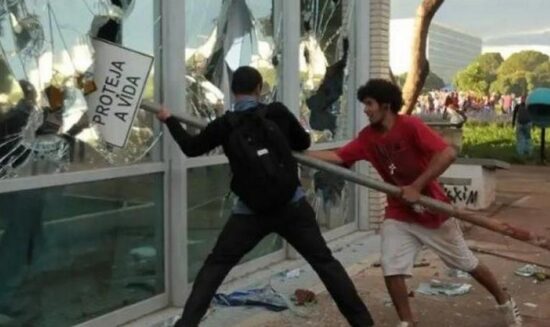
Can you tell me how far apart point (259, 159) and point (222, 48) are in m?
2.28

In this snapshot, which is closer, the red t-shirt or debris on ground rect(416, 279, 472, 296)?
the red t-shirt

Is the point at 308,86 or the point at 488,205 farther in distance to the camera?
the point at 488,205

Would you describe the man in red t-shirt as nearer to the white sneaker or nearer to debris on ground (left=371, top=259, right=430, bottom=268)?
the white sneaker

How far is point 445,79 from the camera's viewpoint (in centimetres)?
6281

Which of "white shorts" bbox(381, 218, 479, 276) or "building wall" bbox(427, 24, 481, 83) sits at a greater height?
"building wall" bbox(427, 24, 481, 83)

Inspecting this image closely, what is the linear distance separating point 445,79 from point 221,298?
58.4m

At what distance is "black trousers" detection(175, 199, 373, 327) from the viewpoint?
4.77m

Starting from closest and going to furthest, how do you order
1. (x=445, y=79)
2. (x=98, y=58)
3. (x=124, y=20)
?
(x=98, y=58) → (x=124, y=20) → (x=445, y=79)

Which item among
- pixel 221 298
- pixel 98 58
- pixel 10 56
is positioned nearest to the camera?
pixel 10 56

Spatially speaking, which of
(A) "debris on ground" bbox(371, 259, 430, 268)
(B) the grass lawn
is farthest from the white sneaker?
(B) the grass lawn

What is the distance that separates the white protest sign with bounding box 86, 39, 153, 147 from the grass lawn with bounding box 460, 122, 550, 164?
51.8 feet

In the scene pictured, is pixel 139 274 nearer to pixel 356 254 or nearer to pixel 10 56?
pixel 10 56

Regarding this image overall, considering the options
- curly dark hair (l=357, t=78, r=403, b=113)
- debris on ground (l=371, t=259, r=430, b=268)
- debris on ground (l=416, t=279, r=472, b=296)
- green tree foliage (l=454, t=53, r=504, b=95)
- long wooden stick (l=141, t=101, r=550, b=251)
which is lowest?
debris on ground (l=416, t=279, r=472, b=296)

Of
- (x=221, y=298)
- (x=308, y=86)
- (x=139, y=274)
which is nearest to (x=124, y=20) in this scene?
(x=139, y=274)
